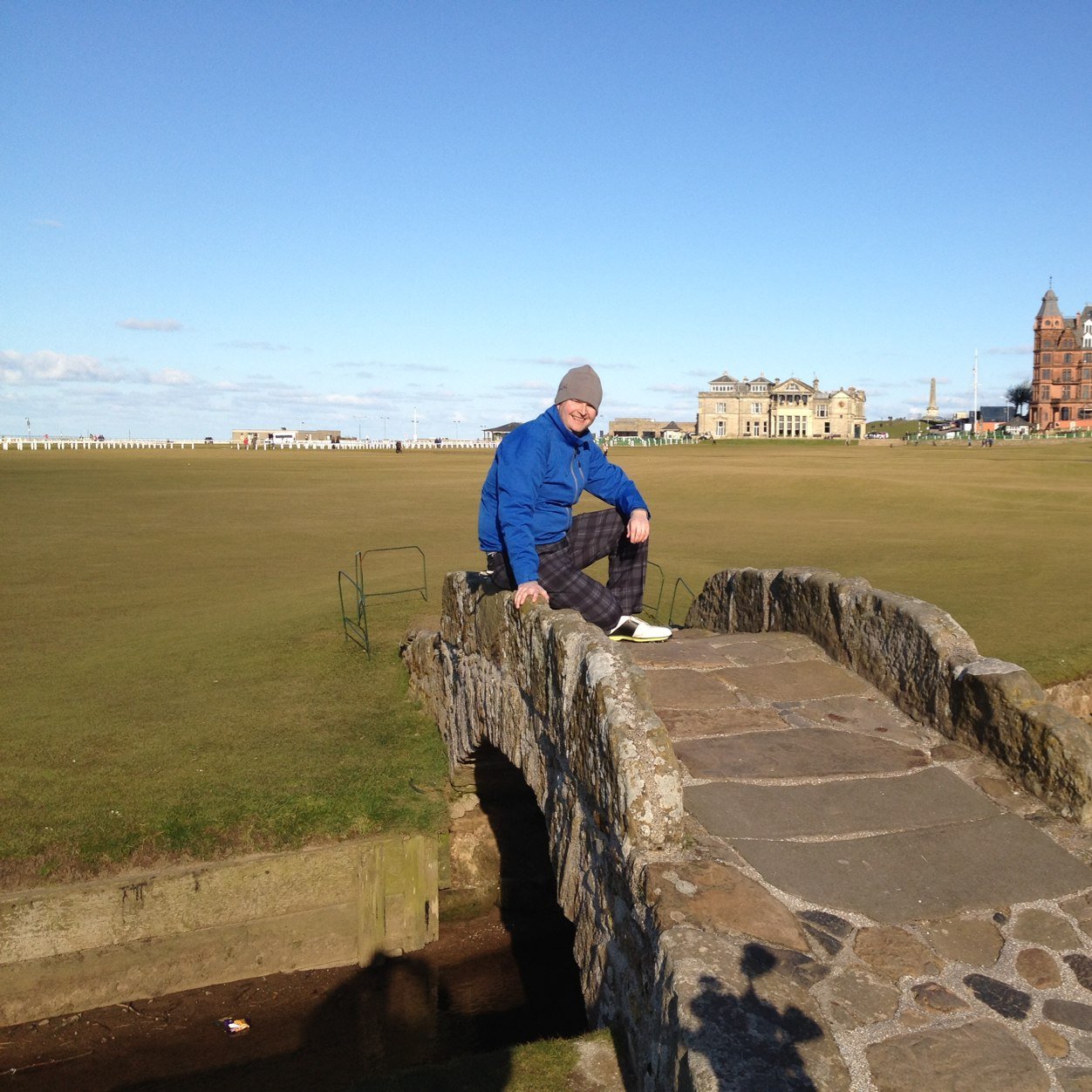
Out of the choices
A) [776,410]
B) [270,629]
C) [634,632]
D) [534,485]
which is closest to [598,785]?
[534,485]

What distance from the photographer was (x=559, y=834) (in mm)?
5621

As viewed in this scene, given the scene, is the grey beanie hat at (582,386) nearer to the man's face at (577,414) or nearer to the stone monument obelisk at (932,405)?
the man's face at (577,414)

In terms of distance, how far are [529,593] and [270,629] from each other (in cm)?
737

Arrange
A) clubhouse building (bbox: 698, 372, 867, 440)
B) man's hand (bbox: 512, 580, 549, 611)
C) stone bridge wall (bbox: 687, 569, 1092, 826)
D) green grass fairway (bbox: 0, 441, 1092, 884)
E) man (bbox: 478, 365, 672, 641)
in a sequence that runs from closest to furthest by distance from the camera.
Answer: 1. stone bridge wall (bbox: 687, 569, 1092, 826)
2. man's hand (bbox: 512, 580, 549, 611)
3. man (bbox: 478, 365, 672, 641)
4. green grass fairway (bbox: 0, 441, 1092, 884)
5. clubhouse building (bbox: 698, 372, 867, 440)

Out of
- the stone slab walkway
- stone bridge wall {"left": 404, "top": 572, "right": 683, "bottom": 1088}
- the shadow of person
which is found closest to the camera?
the shadow of person

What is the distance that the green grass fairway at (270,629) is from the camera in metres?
7.49

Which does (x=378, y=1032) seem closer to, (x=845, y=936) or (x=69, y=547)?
(x=845, y=936)

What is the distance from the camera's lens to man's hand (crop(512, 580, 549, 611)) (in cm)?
615

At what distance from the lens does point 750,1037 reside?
10.9 ft

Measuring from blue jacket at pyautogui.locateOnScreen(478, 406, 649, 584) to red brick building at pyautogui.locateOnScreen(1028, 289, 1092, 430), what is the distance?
12109 centimetres

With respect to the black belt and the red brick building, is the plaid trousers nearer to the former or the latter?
Answer: the black belt

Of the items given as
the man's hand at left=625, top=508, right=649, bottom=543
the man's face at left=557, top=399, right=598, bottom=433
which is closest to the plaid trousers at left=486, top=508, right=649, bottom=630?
the man's hand at left=625, top=508, right=649, bottom=543

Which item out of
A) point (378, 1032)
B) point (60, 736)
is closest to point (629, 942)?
point (378, 1032)

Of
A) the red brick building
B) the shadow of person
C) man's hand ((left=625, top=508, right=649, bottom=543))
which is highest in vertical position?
the red brick building
